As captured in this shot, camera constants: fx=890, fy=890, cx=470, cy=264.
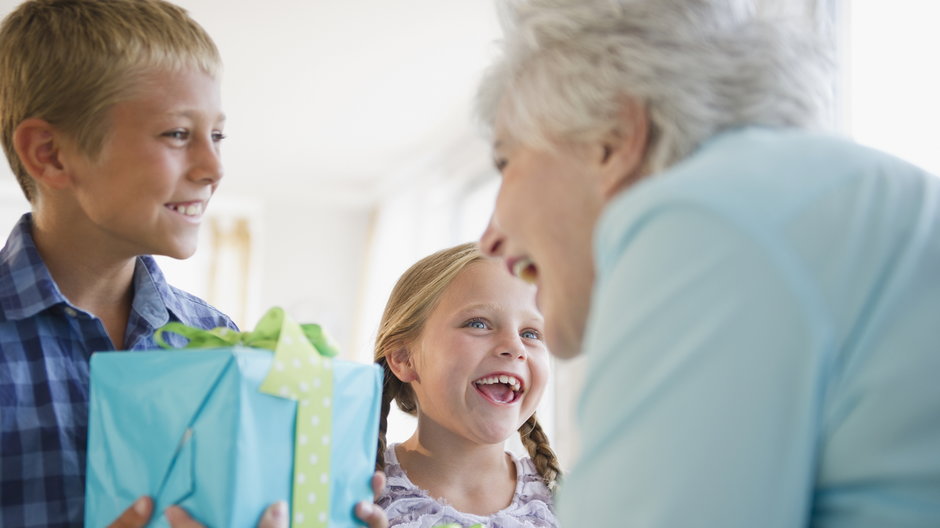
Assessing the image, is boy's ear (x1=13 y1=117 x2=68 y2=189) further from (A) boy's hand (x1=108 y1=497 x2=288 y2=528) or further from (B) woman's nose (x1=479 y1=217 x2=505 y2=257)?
(B) woman's nose (x1=479 y1=217 x2=505 y2=257)

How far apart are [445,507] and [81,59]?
2.97 ft

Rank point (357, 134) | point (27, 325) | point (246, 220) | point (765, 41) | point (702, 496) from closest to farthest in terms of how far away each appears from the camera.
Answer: point (702, 496)
point (765, 41)
point (27, 325)
point (357, 134)
point (246, 220)

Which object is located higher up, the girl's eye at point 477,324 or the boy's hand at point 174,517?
the girl's eye at point 477,324

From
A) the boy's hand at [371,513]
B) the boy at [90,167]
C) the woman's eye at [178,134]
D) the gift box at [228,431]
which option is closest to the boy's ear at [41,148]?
the boy at [90,167]

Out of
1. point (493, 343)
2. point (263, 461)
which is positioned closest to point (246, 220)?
point (493, 343)

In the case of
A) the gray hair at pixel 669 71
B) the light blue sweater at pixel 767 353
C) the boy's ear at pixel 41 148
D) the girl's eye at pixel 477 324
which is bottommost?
the light blue sweater at pixel 767 353

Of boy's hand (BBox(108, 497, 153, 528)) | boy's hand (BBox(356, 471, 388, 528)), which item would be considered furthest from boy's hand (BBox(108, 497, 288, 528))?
boy's hand (BBox(356, 471, 388, 528))

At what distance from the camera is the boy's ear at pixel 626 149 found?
835mm

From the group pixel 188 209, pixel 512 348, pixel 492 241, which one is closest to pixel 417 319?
pixel 512 348

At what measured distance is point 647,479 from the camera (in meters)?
0.59

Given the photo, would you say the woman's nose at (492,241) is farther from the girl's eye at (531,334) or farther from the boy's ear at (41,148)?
the girl's eye at (531,334)

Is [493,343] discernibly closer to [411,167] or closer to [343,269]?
[411,167]

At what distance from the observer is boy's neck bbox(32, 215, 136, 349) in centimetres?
116

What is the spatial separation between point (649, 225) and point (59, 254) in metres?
0.85
